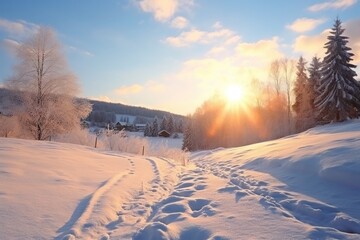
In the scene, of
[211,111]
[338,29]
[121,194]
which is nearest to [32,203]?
[121,194]

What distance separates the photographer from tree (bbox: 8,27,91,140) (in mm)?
21672

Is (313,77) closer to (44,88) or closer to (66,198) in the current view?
(44,88)

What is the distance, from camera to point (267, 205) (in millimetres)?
6051

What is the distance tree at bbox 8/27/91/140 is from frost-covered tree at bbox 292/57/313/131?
1160 inches

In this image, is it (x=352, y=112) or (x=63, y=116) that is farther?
(x=352, y=112)

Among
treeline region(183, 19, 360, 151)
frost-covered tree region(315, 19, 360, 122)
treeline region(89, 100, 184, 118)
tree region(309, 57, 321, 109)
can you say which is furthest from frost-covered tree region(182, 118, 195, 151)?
treeline region(89, 100, 184, 118)

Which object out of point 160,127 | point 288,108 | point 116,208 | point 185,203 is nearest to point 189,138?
point 288,108

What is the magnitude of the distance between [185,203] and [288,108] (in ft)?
143

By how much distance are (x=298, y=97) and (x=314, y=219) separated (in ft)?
133

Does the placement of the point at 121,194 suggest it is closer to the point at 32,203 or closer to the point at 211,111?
the point at 32,203

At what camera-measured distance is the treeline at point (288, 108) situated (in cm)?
3050

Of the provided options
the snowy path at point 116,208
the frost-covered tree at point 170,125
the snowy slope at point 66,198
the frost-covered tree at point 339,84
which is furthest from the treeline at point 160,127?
the snowy path at point 116,208

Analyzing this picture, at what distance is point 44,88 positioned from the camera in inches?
882

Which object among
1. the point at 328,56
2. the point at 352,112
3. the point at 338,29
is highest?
the point at 338,29
